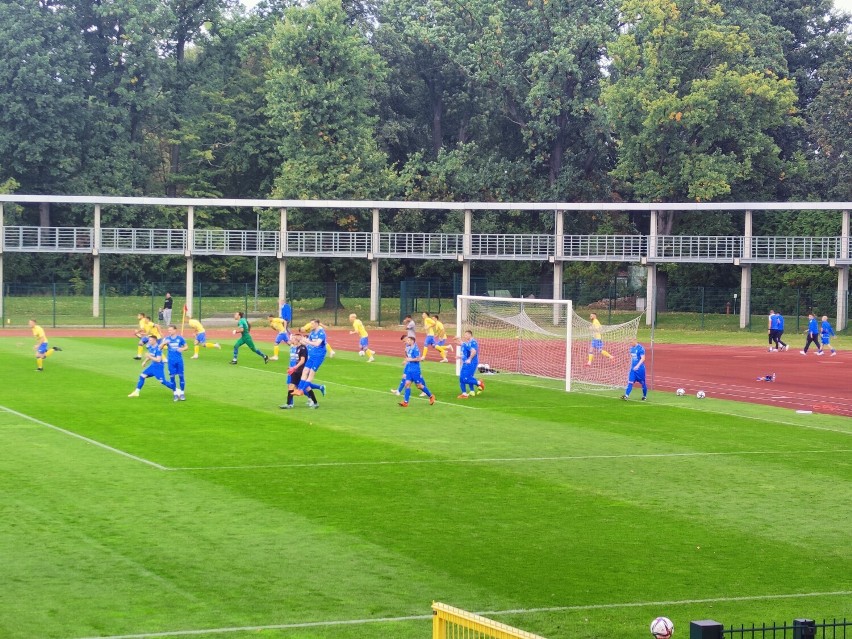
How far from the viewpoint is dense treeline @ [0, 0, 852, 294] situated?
75.8 m

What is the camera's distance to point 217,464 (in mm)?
20391

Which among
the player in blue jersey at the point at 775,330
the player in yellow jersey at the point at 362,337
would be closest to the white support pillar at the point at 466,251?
the player in blue jersey at the point at 775,330

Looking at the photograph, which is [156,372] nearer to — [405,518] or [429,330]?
[429,330]

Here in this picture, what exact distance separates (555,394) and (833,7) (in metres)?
63.3

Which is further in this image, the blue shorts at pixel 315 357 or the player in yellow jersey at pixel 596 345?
the player in yellow jersey at pixel 596 345

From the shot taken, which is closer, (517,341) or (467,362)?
(467,362)

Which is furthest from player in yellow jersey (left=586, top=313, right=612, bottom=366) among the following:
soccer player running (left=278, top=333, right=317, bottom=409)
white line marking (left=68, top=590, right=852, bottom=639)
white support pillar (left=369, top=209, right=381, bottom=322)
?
white support pillar (left=369, top=209, right=381, bottom=322)

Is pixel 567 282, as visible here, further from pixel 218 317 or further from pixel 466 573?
pixel 466 573

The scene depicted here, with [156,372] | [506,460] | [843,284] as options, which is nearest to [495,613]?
[506,460]

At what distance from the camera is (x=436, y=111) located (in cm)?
9094

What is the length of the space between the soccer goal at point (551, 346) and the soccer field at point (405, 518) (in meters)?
8.53

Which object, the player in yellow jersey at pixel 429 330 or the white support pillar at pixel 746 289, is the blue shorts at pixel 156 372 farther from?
the white support pillar at pixel 746 289

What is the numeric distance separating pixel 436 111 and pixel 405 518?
7673cm

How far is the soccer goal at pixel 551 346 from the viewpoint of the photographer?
37.9m
